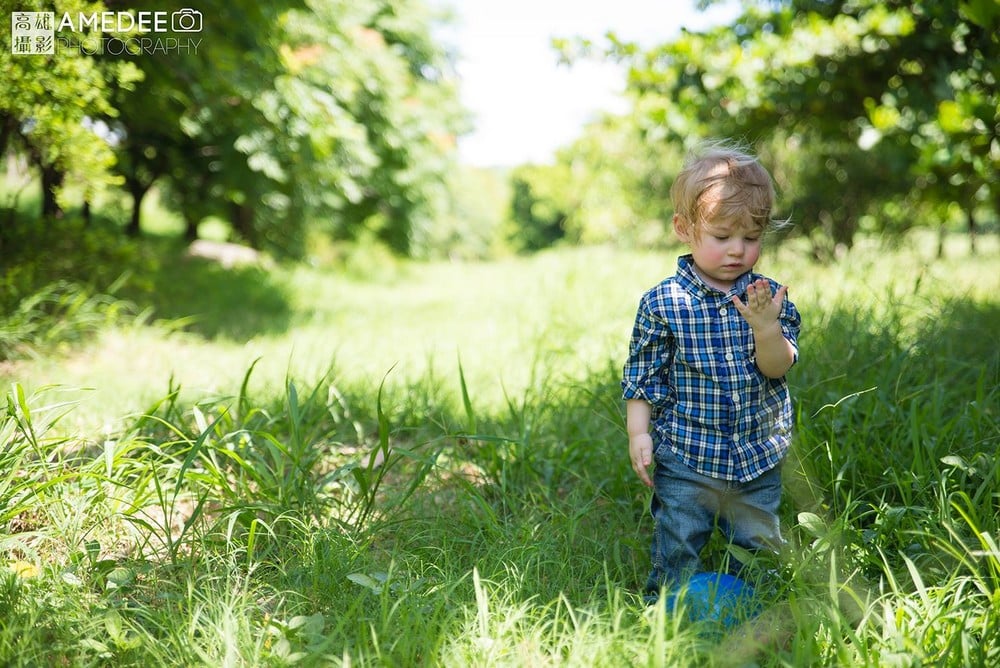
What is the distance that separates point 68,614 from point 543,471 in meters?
1.67

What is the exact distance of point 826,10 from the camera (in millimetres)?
4098

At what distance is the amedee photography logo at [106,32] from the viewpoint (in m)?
3.80

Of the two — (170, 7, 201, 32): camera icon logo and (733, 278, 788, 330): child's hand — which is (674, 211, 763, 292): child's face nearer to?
(733, 278, 788, 330): child's hand

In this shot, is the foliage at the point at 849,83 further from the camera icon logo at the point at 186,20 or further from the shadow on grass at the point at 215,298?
the shadow on grass at the point at 215,298

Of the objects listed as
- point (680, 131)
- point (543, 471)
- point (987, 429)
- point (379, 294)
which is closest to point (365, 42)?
point (379, 294)

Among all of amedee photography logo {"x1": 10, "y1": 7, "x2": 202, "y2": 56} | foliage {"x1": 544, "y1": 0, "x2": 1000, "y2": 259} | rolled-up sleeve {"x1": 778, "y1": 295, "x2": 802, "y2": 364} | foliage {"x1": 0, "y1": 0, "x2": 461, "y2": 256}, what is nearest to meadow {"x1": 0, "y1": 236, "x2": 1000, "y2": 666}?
rolled-up sleeve {"x1": 778, "y1": 295, "x2": 802, "y2": 364}

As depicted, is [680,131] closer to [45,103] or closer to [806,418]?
[806,418]

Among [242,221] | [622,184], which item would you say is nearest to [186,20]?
[242,221]

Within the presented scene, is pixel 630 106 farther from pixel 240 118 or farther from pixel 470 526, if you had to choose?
pixel 470 526

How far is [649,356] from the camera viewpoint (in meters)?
2.24

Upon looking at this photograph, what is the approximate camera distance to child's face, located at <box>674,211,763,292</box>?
2109 millimetres

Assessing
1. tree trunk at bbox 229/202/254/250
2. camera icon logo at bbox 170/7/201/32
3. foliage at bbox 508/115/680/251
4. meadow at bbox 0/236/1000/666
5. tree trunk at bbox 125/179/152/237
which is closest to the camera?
meadow at bbox 0/236/1000/666

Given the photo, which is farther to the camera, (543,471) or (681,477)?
(543,471)

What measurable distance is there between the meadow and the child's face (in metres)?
0.75
